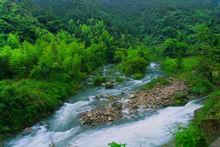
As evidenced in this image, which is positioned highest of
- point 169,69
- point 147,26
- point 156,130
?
point 156,130

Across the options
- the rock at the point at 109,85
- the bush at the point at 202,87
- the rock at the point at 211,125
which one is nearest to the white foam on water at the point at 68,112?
the rock at the point at 109,85

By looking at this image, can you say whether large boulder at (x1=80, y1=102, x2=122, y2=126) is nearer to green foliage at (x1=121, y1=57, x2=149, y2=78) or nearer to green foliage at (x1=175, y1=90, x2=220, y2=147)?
green foliage at (x1=175, y1=90, x2=220, y2=147)

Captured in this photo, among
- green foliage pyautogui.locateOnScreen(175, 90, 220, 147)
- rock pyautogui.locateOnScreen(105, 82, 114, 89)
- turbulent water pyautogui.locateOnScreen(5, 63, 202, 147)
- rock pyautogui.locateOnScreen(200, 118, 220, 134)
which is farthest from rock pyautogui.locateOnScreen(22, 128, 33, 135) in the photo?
rock pyautogui.locateOnScreen(105, 82, 114, 89)

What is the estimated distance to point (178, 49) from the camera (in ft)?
191

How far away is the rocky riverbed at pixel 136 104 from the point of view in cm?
2705

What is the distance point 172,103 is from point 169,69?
15.4 metres

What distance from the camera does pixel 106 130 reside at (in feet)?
82.0

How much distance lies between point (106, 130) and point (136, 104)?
5025 mm

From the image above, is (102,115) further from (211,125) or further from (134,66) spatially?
(134,66)

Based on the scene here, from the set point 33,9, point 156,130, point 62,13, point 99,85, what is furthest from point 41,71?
point 62,13

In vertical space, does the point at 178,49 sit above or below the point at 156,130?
below

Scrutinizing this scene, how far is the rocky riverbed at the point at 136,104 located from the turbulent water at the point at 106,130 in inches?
32.8

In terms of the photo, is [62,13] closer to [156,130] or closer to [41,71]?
[41,71]

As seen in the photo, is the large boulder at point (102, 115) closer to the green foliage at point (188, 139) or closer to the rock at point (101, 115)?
the rock at point (101, 115)
